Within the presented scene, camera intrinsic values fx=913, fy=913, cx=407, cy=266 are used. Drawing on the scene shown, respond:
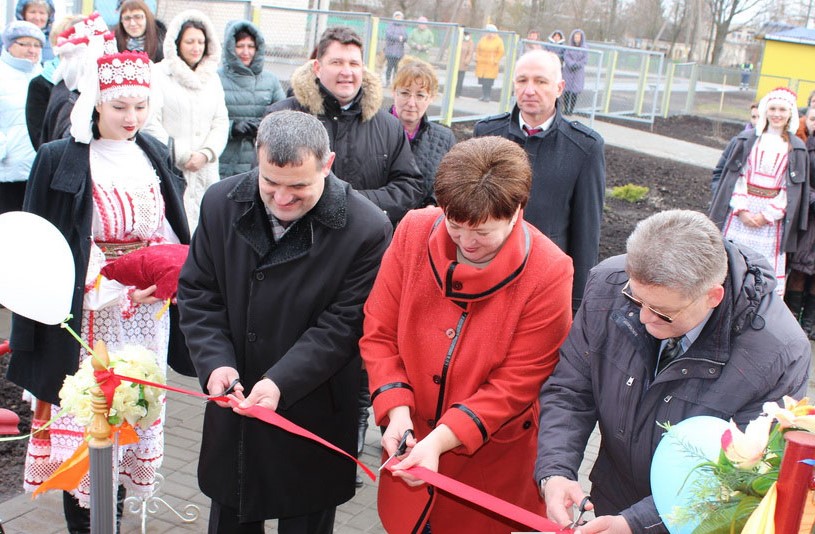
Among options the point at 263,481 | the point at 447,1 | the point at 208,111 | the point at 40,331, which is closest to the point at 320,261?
the point at 263,481

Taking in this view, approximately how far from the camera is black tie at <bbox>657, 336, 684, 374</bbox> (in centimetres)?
286

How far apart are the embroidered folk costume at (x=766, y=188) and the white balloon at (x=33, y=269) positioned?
6918 millimetres

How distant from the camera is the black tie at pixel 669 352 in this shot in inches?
112

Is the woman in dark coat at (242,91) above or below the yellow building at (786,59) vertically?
below

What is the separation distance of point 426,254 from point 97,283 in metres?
1.75

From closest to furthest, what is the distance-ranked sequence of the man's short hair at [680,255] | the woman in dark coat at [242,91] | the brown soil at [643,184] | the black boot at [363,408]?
the man's short hair at [680,255]
the black boot at [363,408]
the woman in dark coat at [242,91]
the brown soil at [643,184]

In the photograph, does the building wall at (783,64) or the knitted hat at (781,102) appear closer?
the knitted hat at (781,102)

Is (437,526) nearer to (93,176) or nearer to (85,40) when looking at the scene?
(93,176)

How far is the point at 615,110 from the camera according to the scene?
24.5m

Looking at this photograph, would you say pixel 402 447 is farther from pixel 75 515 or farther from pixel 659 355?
pixel 75 515

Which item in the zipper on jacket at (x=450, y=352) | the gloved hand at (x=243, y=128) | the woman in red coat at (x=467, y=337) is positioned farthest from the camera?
the gloved hand at (x=243, y=128)

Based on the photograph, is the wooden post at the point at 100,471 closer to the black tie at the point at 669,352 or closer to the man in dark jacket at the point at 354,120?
the black tie at the point at 669,352

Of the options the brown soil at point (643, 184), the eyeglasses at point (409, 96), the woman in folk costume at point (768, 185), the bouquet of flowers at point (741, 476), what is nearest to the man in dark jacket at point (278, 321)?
the bouquet of flowers at point (741, 476)

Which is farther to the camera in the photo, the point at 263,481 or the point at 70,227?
the point at 70,227
